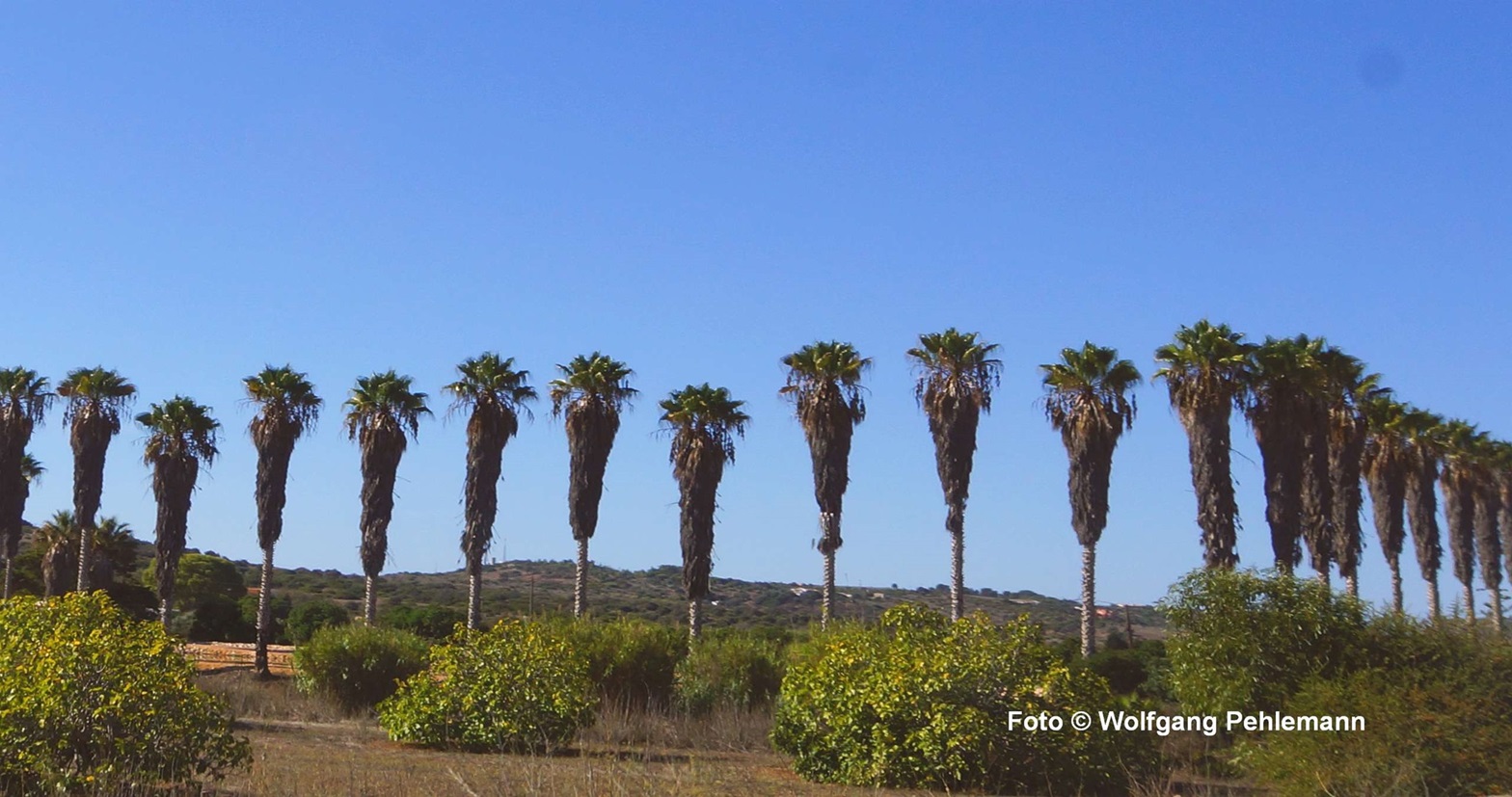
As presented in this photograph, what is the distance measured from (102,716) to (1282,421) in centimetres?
3345

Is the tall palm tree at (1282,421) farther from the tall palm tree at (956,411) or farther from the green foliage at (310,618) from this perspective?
the green foliage at (310,618)

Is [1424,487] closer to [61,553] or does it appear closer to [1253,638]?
[1253,638]

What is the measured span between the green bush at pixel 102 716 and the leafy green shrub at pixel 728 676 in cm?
1655

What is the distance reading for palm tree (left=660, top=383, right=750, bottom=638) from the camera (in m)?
42.5

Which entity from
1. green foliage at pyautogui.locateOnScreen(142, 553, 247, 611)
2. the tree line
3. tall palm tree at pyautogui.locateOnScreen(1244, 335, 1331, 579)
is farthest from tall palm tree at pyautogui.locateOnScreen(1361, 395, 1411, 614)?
green foliage at pyautogui.locateOnScreen(142, 553, 247, 611)

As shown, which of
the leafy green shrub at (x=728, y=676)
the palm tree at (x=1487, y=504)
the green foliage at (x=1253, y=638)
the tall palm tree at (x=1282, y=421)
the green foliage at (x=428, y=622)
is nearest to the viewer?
the green foliage at (x=1253, y=638)

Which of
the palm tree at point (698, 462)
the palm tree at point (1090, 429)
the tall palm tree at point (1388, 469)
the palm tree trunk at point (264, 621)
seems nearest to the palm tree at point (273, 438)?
the palm tree trunk at point (264, 621)

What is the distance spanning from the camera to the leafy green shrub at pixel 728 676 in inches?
1178

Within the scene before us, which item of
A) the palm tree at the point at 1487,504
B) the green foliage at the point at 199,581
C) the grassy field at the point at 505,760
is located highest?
the palm tree at the point at 1487,504

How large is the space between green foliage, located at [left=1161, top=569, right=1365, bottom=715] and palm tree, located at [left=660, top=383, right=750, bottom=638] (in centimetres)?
2132

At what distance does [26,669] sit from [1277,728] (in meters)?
15.3

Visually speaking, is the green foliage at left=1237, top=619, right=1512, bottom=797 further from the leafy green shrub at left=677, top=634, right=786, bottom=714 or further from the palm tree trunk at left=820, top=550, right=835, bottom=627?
the palm tree trunk at left=820, top=550, right=835, bottom=627

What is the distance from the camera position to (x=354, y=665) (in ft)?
105

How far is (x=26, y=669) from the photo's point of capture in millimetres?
13047
